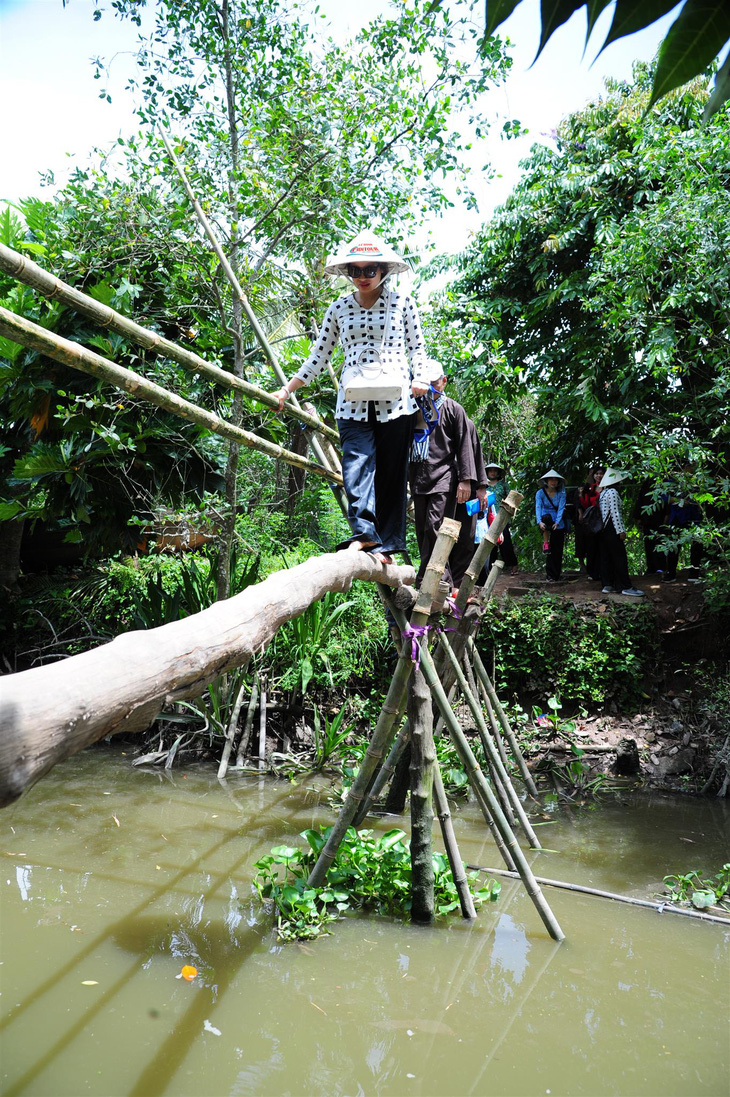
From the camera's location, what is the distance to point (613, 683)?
727 centimetres

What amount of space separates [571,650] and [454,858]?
13.1ft

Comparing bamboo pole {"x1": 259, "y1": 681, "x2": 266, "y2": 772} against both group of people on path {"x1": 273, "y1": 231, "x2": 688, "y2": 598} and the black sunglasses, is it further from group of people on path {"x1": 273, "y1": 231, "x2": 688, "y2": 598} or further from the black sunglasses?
the black sunglasses

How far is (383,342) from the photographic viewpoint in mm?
3729

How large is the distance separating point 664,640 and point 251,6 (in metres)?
6.63

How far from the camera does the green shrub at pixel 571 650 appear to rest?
717 centimetres

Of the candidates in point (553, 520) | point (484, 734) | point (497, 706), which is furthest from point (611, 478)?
point (484, 734)

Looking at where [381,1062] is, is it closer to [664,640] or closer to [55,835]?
[55,835]

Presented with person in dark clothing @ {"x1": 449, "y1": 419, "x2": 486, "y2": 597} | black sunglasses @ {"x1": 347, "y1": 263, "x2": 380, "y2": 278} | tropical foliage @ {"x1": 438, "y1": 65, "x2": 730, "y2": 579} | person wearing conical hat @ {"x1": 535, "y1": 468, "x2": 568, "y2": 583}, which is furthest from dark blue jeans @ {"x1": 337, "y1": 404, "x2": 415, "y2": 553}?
person wearing conical hat @ {"x1": 535, "y1": 468, "x2": 568, "y2": 583}

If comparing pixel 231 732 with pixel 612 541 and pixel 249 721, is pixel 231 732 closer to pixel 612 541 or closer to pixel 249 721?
pixel 249 721

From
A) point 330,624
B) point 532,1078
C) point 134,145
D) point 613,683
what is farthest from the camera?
point 613,683

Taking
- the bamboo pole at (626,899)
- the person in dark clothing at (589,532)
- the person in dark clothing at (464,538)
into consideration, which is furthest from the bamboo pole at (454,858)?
the person in dark clothing at (589,532)

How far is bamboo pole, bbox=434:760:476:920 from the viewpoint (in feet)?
11.7

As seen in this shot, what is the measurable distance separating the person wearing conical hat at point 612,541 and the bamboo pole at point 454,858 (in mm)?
5070

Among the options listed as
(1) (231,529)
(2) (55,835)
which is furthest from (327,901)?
(1) (231,529)
